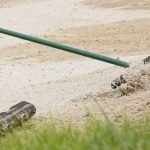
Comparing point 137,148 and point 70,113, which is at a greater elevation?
point 137,148

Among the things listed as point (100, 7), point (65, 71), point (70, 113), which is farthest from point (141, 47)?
point (100, 7)

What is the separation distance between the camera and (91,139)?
366 cm

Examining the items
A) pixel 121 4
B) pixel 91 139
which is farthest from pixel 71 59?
pixel 121 4

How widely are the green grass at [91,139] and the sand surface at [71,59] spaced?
1.26 metres

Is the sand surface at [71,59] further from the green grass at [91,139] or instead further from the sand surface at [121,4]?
the green grass at [91,139]

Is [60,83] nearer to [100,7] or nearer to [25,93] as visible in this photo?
[25,93]

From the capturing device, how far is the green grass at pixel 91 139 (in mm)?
3416

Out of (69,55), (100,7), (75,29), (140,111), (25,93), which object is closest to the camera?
(140,111)

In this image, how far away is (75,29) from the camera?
A: 20234mm

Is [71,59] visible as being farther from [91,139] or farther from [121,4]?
[121,4]

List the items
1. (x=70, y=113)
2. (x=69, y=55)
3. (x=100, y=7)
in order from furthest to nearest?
(x=100, y=7), (x=69, y=55), (x=70, y=113)

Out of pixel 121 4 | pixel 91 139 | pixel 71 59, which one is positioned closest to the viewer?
pixel 91 139

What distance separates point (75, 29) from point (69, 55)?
540 cm

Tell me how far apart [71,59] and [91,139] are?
10.7m
